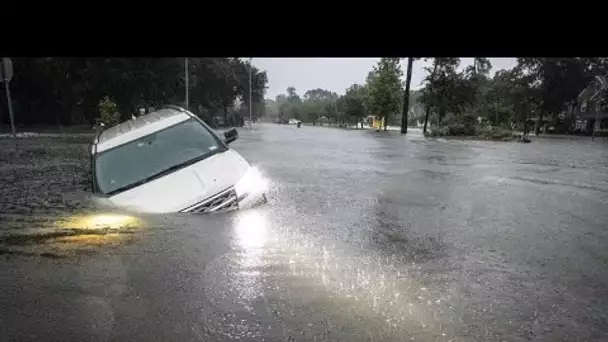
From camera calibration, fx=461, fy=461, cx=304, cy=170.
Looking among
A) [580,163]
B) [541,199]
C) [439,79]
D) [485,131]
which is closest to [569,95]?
[439,79]

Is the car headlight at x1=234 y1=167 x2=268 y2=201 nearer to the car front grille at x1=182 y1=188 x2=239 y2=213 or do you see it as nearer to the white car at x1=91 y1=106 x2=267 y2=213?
the white car at x1=91 y1=106 x2=267 y2=213

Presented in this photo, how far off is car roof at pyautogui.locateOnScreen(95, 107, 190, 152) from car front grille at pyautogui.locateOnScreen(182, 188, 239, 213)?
6.58 ft

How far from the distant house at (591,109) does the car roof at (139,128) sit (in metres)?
58.8

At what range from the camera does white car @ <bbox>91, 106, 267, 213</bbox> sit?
5.95m

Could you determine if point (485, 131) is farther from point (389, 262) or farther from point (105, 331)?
point (105, 331)

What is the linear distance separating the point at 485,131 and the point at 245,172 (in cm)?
3472

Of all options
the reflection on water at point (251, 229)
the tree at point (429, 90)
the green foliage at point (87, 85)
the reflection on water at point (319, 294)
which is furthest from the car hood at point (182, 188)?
the tree at point (429, 90)

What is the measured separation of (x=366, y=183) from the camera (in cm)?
1142

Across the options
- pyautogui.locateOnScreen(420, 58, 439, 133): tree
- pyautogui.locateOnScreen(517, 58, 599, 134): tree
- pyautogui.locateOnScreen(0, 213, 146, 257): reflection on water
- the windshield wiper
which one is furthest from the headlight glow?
pyautogui.locateOnScreen(517, 58, 599, 134): tree

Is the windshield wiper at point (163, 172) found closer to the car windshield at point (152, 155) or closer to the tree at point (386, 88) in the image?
the car windshield at point (152, 155)

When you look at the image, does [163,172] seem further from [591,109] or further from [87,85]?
[591,109]

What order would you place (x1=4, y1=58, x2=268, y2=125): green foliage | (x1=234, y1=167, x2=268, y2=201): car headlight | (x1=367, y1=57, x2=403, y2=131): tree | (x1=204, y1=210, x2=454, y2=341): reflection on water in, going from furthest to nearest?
(x1=367, y1=57, x2=403, y2=131): tree
(x1=4, y1=58, x2=268, y2=125): green foliage
(x1=234, y1=167, x2=268, y2=201): car headlight
(x1=204, y1=210, x2=454, y2=341): reflection on water

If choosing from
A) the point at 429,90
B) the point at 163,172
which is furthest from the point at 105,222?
the point at 429,90
